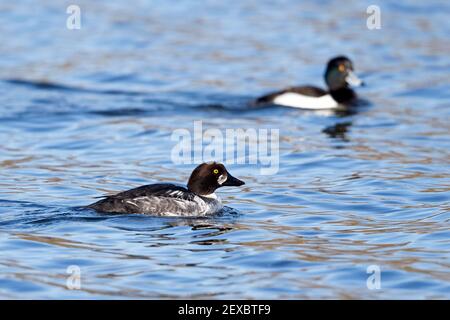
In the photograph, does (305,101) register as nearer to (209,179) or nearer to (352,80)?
(352,80)

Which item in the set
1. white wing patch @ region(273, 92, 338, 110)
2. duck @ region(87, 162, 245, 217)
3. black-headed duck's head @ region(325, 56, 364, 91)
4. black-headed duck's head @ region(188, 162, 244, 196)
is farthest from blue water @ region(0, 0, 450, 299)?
black-headed duck's head @ region(325, 56, 364, 91)

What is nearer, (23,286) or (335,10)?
(23,286)

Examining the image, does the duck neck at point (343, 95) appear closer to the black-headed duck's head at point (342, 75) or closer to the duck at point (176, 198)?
the black-headed duck's head at point (342, 75)

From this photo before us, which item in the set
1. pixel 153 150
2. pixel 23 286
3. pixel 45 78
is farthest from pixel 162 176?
pixel 45 78

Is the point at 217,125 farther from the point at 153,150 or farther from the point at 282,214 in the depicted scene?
the point at 282,214

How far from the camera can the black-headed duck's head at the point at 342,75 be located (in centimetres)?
2305

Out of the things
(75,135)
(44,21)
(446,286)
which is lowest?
(446,286)


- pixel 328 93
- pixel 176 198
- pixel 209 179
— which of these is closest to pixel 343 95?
pixel 328 93

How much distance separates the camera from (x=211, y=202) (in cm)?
1371

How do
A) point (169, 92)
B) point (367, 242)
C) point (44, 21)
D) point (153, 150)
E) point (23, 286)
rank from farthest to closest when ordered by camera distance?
point (44, 21) < point (169, 92) < point (153, 150) < point (367, 242) < point (23, 286)

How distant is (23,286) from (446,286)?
4.00 metres

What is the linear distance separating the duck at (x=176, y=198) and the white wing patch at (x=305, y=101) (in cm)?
793

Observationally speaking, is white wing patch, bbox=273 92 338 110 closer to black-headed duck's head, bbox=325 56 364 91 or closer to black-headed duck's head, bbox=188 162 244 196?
black-headed duck's head, bbox=325 56 364 91

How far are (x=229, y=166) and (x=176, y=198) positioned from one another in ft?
11.6
